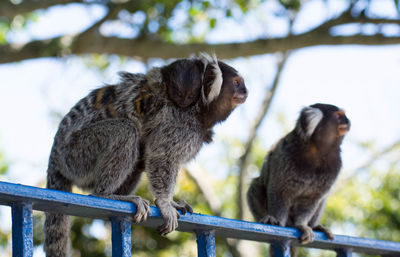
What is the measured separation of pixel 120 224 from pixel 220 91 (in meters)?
1.58

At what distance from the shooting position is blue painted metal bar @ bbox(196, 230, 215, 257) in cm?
218

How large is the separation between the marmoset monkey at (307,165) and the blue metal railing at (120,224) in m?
1.15

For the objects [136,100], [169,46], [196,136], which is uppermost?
[169,46]

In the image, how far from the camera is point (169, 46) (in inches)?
218

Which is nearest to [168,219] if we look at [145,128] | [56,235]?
[56,235]

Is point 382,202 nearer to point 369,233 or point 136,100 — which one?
point 369,233

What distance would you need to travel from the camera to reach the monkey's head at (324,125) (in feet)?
12.9

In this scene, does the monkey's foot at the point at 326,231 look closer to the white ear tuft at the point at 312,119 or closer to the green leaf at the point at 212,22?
the white ear tuft at the point at 312,119

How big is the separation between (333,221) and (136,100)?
8089 millimetres

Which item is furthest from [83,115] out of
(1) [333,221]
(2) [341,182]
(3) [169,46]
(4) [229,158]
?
(4) [229,158]

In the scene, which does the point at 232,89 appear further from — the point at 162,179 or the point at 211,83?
the point at 162,179

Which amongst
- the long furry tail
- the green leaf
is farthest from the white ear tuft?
the green leaf

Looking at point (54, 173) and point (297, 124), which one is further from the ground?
point (297, 124)

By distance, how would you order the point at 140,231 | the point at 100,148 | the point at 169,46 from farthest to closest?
1. the point at 140,231
2. the point at 169,46
3. the point at 100,148
